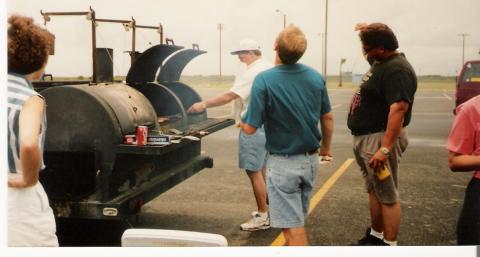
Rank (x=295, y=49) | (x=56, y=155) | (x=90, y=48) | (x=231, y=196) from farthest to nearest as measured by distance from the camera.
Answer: (x=231, y=196) < (x=90, y=48) < (x=56, y=155) < (x=295, y=49)

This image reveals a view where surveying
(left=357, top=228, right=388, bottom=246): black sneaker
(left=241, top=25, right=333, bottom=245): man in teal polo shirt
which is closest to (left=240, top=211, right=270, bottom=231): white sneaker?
(left=357, top=228, right=388, bottom=246): black sneaker

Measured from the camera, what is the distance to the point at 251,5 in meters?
3.80

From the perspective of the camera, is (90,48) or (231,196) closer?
(90,48)

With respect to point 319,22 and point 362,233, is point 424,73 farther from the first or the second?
point 362,233

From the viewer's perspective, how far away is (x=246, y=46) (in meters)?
4.33

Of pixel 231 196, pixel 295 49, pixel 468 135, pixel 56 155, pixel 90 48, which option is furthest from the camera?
pixel 231 196

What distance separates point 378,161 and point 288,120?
73cm

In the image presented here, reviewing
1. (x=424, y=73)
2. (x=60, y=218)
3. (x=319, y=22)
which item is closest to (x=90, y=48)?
(x=60, y=218)

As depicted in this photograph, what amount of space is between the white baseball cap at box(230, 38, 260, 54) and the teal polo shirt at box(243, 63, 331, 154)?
100 cm

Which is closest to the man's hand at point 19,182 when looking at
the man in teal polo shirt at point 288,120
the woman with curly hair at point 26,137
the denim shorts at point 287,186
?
the woman with curly hair at point 26,137

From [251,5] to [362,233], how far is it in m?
1.88

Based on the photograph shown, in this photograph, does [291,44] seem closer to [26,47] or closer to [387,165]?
[387,165]

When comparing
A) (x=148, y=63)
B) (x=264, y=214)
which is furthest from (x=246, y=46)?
(x=264, y=214)

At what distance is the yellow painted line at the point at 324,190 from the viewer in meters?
4.21
